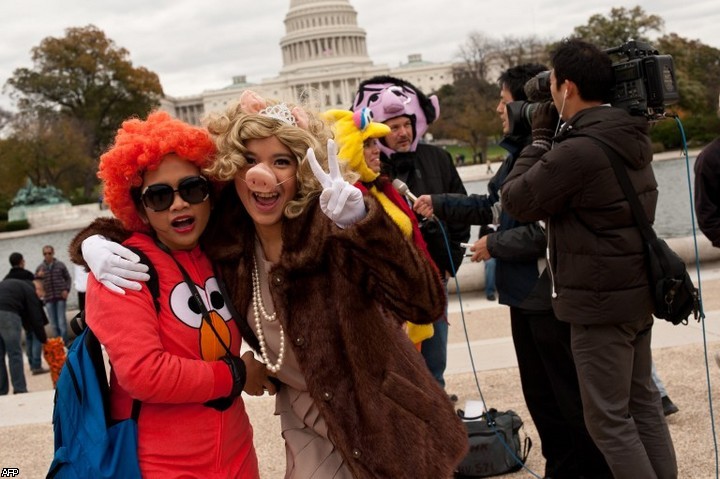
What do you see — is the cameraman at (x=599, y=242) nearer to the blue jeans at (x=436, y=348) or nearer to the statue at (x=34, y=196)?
the blue jeans at (x=436, y=348)

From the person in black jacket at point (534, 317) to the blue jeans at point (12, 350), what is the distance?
652 cm

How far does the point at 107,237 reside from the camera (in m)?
2.54

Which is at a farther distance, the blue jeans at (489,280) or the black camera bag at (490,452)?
the blue jeans at (489,280)

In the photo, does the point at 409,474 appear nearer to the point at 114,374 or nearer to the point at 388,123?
the point at 114,374

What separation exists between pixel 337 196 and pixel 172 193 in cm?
56

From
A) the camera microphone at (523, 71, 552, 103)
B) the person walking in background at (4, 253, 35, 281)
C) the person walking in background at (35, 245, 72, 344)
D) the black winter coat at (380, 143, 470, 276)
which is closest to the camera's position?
the camera microphone at (523, 71, 552, 103)

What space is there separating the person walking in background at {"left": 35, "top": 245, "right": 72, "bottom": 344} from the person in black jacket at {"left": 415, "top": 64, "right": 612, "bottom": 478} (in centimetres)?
886

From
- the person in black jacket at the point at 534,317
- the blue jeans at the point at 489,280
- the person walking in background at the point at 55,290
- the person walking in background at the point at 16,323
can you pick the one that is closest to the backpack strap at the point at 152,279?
the person in black jacket at the point at 534,317

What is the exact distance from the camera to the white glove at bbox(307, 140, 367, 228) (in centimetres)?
226

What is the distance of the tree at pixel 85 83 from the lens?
6269 centimetres

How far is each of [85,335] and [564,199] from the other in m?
1.83

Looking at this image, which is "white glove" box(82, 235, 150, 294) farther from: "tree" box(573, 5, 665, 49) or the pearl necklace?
"tree" box(573, 5, 665, 49)

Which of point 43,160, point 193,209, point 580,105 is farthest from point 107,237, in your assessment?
point 43,160

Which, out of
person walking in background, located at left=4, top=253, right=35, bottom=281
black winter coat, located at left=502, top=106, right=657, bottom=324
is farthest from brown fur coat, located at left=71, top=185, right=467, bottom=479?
person walking in background, located at left=4, top=253, right=35, bottom=281
